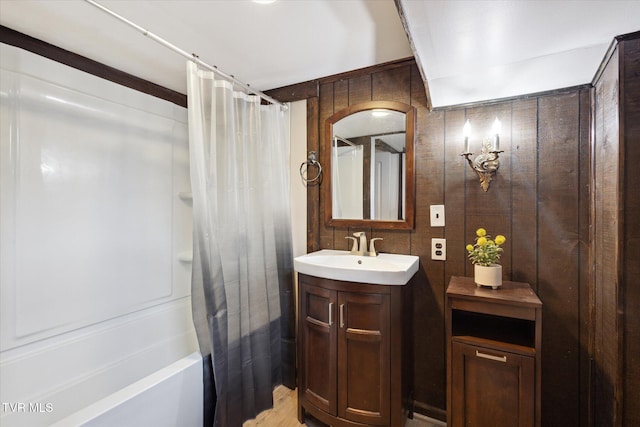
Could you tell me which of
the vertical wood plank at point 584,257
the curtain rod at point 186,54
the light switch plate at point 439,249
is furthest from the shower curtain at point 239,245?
the vertical wood plank at point 584,257

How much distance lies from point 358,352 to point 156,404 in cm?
98

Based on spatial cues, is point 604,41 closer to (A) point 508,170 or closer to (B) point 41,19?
(A) point 508,170

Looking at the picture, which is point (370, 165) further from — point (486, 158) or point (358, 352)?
point (358, 352)

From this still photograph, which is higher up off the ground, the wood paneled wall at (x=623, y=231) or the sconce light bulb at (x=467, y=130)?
the sconce light bulb at (x=467, y=130)

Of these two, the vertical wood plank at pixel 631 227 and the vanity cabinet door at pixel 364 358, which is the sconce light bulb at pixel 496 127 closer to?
the vertical wood plank at pixel 631 227

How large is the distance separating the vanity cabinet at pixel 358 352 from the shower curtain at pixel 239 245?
42 centimetres

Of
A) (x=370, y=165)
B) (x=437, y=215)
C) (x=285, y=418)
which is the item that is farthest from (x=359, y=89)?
(x=285, y=418)

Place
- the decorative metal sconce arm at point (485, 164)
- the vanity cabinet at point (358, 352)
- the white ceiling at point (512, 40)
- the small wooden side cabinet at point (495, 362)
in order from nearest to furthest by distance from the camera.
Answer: the white ceiling at point (512, 40) < the small wooden side cabinet at point (495, 362) < the vanity cabinet at point (358, 352) < the decorative metal sconce arm at point (485, 164)

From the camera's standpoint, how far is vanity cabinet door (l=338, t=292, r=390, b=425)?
4.92ft

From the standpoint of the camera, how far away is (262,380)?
1883 mm

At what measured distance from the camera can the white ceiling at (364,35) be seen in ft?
3.46

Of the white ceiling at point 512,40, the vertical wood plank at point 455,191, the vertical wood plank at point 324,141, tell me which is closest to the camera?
the white ceiling at point 512,40

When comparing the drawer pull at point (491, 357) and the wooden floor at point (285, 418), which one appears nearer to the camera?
the drawer pull at point (491, 357)

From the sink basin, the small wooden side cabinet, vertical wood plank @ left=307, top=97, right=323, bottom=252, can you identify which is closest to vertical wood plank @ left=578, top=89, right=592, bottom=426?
the small wooden side cabinet
